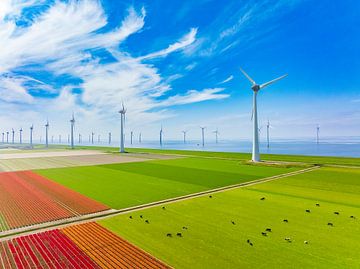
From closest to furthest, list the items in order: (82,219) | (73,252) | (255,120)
A: (73,252) → (82,219) → (255,120)

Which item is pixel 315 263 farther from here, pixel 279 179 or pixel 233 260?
pixel 279 179

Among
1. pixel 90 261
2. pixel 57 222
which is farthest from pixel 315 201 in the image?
pixel 57 222

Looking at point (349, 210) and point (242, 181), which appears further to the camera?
point (242, 181)

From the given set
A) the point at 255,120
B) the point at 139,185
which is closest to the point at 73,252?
the point at 139,185

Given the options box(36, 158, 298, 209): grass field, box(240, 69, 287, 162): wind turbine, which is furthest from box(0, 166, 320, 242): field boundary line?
box(240, 69, 287, 162): wind turbine

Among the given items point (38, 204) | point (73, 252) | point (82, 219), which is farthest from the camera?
point (38, 204)

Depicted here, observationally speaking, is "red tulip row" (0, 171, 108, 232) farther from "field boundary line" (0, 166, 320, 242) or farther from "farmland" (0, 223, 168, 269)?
"farmland" (0, 223, 168, 269)

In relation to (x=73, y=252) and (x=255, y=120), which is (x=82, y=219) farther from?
(x=255, y=120)
